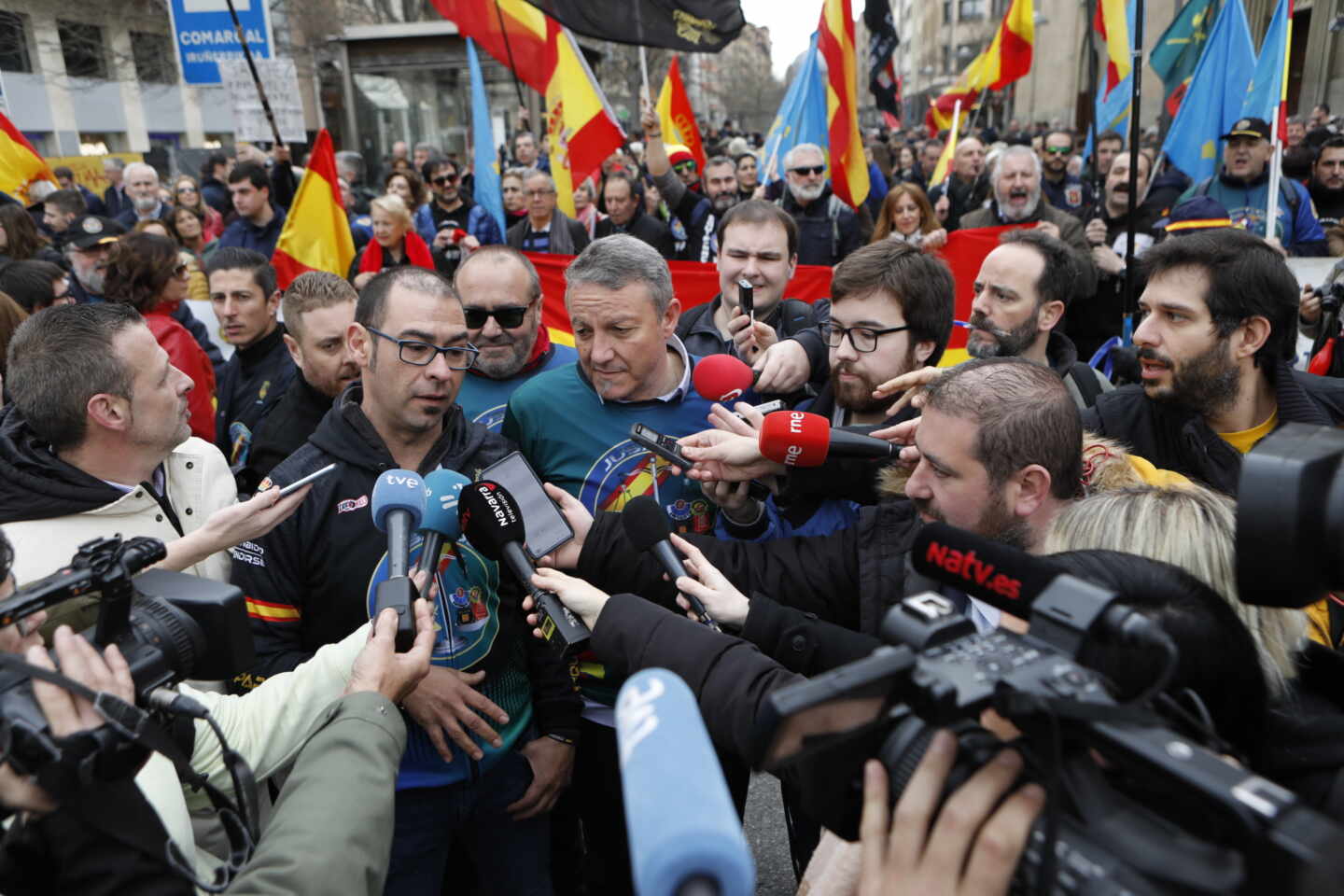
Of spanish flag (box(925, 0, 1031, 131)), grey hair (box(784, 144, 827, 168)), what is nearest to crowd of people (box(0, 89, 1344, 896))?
grey hair (box(784, 144, 827, 168))

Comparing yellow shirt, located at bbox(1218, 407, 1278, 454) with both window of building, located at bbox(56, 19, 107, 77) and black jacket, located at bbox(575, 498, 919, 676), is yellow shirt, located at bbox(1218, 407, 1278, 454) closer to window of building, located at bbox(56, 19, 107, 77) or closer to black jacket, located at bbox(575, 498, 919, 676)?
black jacket, located at bbox(575, 498, 919, 676)

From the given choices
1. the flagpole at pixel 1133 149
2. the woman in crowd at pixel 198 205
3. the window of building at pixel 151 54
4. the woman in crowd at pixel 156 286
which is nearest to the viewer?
→ the woman in crowd at pixel 156 286

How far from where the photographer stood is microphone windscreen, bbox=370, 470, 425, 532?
186 centimetres

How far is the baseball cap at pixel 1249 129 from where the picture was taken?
19.5ft

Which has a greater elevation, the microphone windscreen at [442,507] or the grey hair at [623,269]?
the grey hair at [623,269]

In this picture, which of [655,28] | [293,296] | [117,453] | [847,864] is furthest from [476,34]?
[847,864]

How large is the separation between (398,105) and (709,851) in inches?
1192

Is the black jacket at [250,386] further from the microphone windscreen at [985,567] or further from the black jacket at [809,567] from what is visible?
the microphone windscreen at [985,567]

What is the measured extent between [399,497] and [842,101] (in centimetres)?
583

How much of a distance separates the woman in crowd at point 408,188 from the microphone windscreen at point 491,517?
26.3 ft

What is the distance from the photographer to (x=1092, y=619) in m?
1.00

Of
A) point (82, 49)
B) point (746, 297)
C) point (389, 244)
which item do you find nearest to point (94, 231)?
point (389, 244)

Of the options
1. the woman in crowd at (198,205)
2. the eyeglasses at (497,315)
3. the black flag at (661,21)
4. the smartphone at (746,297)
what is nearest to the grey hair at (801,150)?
the black flag at (661,21)

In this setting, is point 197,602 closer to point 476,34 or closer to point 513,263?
point 513,263
